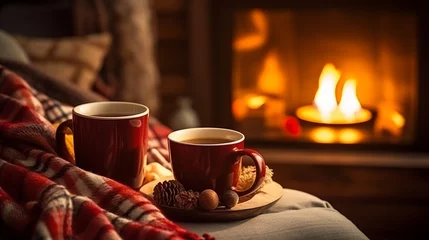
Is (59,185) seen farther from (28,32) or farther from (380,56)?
(380,56)

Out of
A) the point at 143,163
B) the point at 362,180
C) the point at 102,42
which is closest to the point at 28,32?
the point at 102,42

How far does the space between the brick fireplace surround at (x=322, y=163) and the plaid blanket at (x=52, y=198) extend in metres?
1.67

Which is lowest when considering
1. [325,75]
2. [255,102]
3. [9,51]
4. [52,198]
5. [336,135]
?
[336,135]

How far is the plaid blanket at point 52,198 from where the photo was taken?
917mm

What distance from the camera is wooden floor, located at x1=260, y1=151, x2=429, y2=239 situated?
254cm

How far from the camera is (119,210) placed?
99 centimetres

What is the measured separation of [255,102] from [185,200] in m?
2.00

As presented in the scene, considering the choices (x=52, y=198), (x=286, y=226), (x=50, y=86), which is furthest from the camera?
(x=50, y=86)

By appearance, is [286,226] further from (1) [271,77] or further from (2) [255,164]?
A: (1) [271,77]

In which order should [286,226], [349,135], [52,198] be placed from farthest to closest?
[349,135]
[286,226]
[52,198]

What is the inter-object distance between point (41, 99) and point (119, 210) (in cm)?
44

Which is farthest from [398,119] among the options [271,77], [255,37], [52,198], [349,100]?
[52,198]

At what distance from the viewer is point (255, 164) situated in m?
1.03

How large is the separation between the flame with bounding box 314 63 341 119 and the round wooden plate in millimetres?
1897
